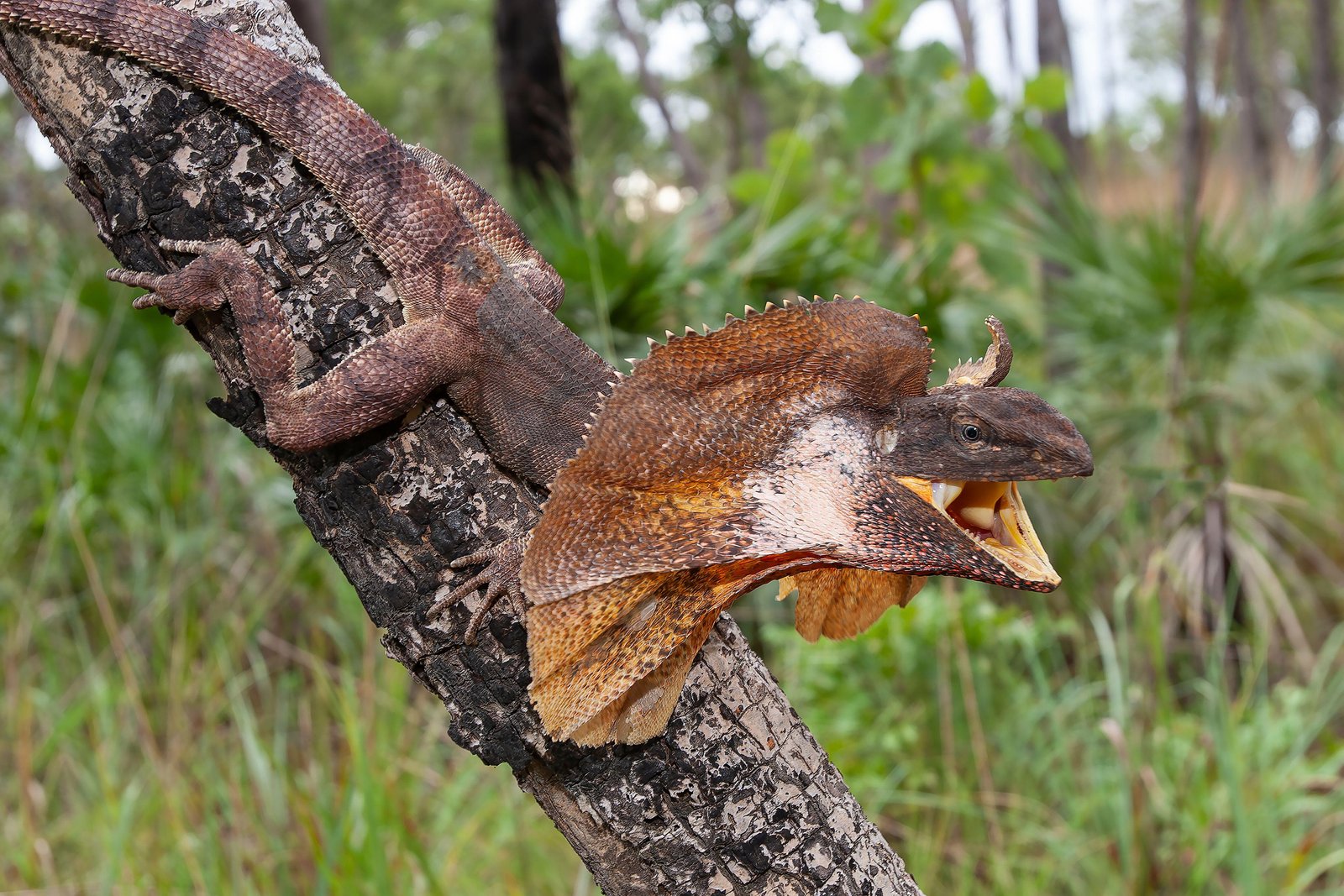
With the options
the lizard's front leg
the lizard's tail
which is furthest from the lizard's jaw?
the lizard's tail

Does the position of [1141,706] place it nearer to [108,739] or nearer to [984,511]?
[984,511]

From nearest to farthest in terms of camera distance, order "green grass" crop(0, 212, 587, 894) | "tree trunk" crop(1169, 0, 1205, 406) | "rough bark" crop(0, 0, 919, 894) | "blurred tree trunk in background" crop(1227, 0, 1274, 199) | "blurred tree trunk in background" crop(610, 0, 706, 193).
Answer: "rough bark" crop(0, 0, 919, 894) < "green grass" crop(0, 212, 587, 894) < "tree trunk" crop(1169, 0, 1205, 406) < "blurred tree trunk in background" crop(610, 0, 706, 193) < "blurred tree trunk in background" crop(1227, 0, 1274, 199)

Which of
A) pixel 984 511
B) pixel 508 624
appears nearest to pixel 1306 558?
pixel 984 511

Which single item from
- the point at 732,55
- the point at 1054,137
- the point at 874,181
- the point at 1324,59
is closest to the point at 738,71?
the point at 732,55

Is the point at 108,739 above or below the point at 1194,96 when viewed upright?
below

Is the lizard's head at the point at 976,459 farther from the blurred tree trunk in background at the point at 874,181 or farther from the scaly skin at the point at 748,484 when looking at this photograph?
the blurred tree trunk in background at the point at 874,181

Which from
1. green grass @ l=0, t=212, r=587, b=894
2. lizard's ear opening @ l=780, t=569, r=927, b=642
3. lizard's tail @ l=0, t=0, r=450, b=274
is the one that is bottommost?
green grass @ l=0, t=212, r=587, b=894

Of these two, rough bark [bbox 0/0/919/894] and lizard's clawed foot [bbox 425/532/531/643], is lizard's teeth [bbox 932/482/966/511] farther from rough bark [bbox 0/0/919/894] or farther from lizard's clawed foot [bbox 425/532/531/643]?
lizard's clawed foot [bbox 425/532/531/643]
